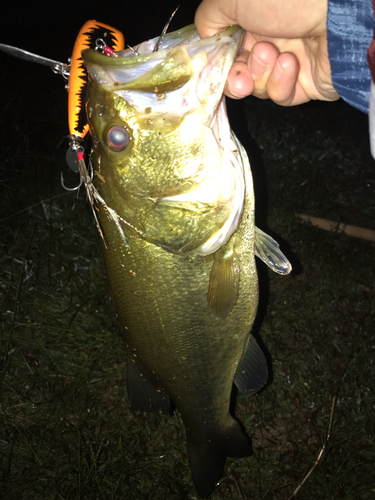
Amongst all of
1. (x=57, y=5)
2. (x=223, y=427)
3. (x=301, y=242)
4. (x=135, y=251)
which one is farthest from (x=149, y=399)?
(x=57, y=5)

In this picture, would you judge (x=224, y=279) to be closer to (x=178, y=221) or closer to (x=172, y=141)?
(x=178, y=221)

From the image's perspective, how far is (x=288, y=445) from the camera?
3.08m

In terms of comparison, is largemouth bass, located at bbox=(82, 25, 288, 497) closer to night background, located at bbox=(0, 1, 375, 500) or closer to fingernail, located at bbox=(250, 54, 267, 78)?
fingernail, located at bbox=(250, 54, 267, 78)

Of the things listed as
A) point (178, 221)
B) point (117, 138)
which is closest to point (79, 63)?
point (117, 138)

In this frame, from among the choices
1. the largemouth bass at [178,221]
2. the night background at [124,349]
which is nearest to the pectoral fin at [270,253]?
the largemouth bass at [178,221]

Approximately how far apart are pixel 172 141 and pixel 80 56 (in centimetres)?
46

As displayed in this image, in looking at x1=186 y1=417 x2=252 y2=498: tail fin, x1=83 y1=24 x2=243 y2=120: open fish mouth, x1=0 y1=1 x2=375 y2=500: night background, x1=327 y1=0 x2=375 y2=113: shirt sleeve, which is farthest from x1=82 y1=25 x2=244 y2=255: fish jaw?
x1=0 y1=1 x2=375 y2=500: night background

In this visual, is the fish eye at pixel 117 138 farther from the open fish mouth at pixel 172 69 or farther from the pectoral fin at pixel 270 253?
the pectoral fin at pixel 270 253

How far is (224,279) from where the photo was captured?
165 centimetres

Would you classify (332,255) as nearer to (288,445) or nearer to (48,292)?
(288,445)

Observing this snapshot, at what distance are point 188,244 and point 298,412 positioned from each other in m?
2.36

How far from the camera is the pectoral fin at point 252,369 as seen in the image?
206 centimetres

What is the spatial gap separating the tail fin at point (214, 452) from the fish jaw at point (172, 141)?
4.32 feet

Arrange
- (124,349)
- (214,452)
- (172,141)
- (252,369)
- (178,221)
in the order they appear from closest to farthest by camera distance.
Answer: (172,141) < (178,221) < (252,369) < (214,452) < (124,349)
